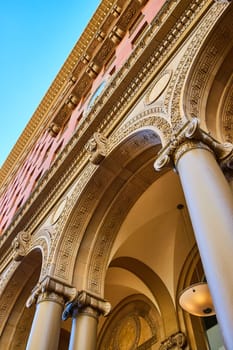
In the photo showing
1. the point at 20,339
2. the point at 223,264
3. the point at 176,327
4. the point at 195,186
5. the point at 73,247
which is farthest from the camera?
the point at 20,339

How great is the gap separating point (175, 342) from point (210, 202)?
A: 5.43 meters

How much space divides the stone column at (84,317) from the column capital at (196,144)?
3.16 m

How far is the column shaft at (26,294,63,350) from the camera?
17.6 ft

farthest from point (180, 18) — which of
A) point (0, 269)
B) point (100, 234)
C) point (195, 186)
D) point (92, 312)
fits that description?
point (0, 269)

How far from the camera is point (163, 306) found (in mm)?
8602

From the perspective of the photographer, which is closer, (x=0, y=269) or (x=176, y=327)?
(x=176, y=327)

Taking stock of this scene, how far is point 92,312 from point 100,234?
153 centimetres

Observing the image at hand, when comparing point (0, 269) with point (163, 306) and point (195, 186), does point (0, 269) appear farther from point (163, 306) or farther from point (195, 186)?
point (195, 186)

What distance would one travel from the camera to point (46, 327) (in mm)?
5555

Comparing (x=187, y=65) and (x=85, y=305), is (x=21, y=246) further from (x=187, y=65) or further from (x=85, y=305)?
(x=187, y=65)

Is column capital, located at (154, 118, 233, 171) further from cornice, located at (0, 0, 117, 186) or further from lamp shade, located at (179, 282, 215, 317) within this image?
cornice, located at (0, 0, 117, 186)

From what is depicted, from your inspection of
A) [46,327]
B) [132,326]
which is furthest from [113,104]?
[132,326]

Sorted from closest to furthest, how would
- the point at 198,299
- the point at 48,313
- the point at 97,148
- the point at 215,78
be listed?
1. the point at 215,78
2. the point at 48,313
3. the point at 198,299
4. the point at 97,148

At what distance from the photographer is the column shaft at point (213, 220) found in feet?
9.09
